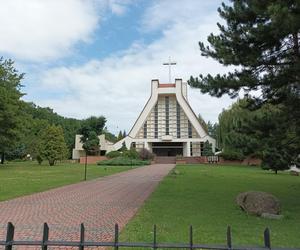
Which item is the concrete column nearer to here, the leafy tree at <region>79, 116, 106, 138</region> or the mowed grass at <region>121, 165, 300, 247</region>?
the leafy tree at <region>79, 116, 106, 138</region>

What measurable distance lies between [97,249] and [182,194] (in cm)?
893

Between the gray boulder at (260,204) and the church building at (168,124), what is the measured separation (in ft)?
183

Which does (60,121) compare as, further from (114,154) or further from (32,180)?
(32,180)

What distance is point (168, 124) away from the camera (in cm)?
6812

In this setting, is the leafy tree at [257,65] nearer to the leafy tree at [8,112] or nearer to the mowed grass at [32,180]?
the mowed grass at [32,180]

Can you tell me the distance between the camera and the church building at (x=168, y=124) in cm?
6650

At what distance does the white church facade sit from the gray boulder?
55.7m

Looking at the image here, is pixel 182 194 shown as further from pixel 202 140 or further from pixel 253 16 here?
pixel 202 140

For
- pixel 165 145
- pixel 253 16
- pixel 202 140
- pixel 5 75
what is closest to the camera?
pixel 253 16

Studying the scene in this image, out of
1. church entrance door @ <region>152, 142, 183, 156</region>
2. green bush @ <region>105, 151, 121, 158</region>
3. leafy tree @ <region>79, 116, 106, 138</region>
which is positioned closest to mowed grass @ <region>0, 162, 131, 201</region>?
leafy tree @ <region>79, 116, 106, 138</region>

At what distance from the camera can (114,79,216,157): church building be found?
66.5 m

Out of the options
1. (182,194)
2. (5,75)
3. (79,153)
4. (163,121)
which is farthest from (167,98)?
(182,194)

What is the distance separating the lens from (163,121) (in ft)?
224

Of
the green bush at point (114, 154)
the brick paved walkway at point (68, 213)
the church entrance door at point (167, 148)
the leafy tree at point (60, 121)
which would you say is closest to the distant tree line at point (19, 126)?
the green bush at point (114, 154)
